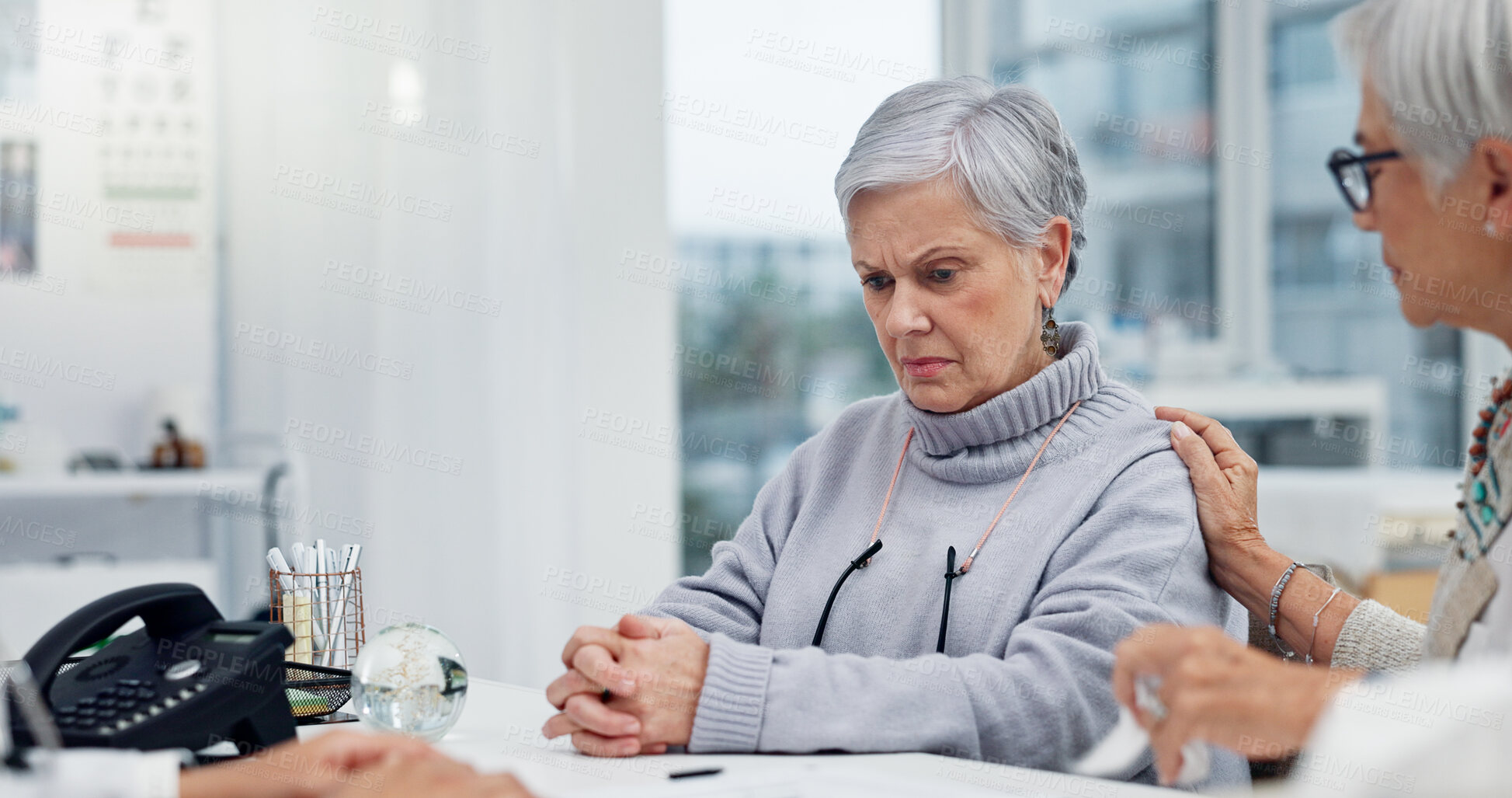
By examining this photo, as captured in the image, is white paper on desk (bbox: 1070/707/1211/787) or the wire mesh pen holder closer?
white paper on desk (bbox: 1070/707/1211/787)

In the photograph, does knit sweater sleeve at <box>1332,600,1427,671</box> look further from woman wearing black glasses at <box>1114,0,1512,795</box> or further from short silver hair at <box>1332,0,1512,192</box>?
short silver hair at <box>1332,0,1512,192</box>

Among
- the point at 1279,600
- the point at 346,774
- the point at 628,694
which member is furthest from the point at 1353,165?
the point at 346,774

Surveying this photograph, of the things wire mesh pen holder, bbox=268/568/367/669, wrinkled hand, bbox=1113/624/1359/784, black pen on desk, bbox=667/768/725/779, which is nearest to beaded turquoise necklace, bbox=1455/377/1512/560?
wrinkled hand, bbox=1113/624/1359/784

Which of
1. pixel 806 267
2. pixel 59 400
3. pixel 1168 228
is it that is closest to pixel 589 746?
pixel 59 400

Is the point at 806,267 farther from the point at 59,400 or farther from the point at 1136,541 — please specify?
the point at 1136,541

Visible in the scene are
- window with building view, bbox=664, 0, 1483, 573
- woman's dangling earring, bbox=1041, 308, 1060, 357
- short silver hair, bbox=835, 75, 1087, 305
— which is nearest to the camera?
short silver hair, bbox=835, 75, 1087, 305

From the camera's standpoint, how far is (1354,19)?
907 millimetres

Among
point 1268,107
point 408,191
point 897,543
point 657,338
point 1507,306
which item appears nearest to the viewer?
point 1507,306

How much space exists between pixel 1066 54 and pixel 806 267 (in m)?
1.17

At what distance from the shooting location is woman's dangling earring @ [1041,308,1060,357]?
58.2 inches

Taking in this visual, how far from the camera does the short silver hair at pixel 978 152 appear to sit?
135 cm

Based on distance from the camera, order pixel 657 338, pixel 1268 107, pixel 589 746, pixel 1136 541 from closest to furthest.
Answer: pixel 589 746, pixel 1136 541, pixel 657 338, pixel 1268 107

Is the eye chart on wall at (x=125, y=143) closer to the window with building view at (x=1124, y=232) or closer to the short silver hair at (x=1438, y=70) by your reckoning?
the window with building view at (x=1124, y=232)

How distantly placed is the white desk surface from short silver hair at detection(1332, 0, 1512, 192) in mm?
527
